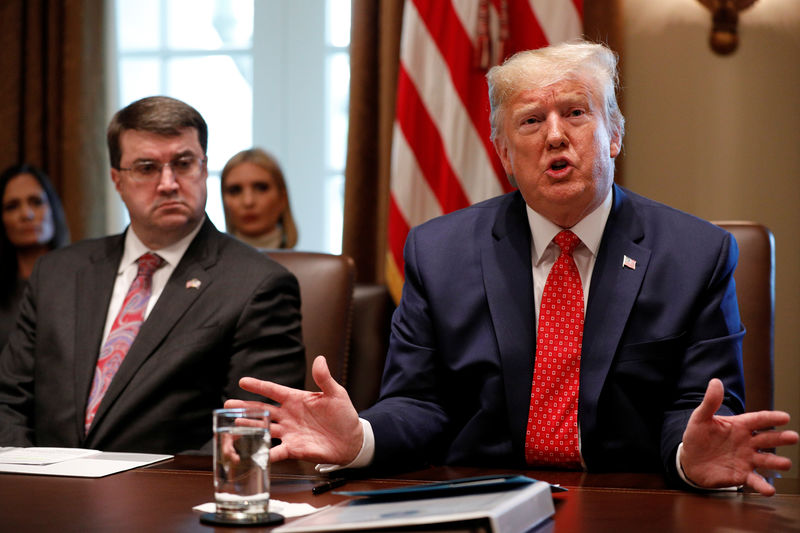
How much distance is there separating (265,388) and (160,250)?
3.96 feet

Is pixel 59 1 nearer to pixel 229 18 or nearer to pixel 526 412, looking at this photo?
pixel 229 18

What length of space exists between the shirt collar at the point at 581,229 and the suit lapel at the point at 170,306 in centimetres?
93

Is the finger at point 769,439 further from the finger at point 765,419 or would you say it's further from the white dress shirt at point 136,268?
the white dress shirt at point 136,268

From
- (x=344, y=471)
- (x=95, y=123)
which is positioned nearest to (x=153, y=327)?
(x=344, y=471)

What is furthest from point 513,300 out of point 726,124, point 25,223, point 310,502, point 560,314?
point 25,223

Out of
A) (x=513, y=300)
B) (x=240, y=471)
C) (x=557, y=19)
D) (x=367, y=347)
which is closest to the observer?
(x=240, y=471)

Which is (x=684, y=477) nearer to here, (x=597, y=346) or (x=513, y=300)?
(x=597, y=346)

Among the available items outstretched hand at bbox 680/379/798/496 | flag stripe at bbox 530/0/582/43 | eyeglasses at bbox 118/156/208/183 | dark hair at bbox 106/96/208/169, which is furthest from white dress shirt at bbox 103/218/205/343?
flag stripe at bbox 530/0/582/43

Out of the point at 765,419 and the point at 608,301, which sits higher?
the point at 608,301

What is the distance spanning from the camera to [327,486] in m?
1.36

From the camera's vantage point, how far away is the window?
14.5ft

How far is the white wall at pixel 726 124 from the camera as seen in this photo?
3.69 meters

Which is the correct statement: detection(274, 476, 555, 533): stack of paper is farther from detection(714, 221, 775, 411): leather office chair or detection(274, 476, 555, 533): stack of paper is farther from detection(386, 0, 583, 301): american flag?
detection(386, 0, 583, 301): american flag

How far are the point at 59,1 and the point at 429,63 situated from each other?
1.95 m
